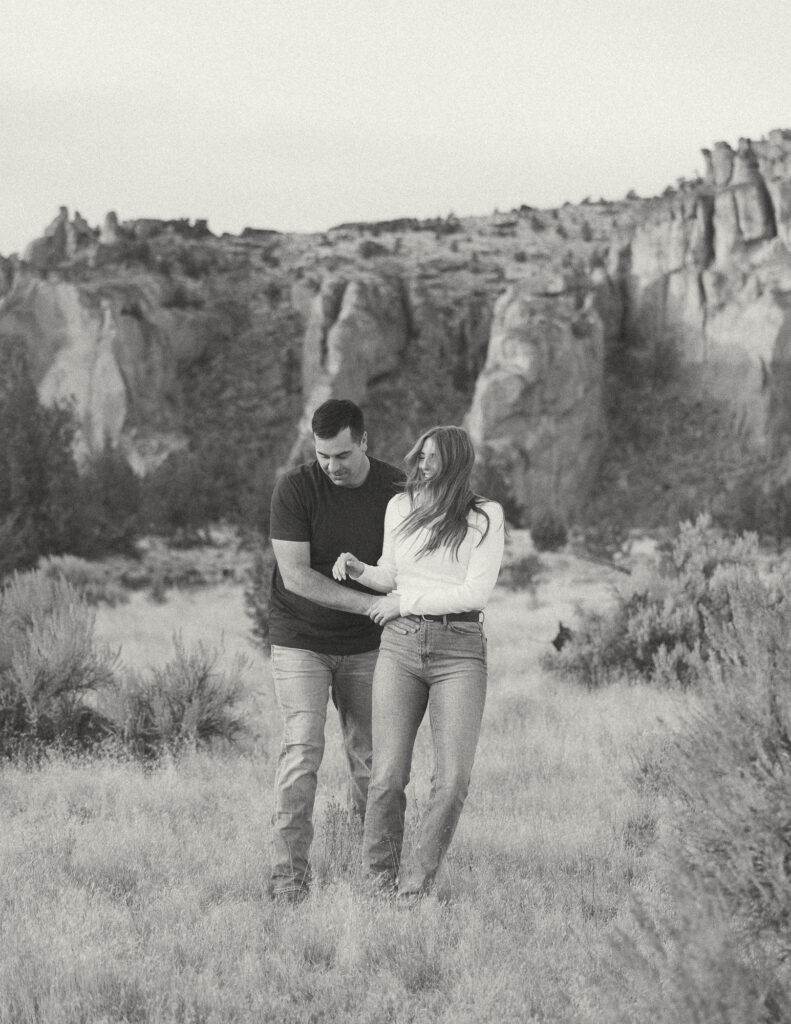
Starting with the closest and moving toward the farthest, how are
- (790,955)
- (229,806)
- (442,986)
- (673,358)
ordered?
(790,955) → (442,986) → (229,806) → (673,358)

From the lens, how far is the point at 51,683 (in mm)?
7438

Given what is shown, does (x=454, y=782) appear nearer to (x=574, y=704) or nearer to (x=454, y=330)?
(x=574, y=704)

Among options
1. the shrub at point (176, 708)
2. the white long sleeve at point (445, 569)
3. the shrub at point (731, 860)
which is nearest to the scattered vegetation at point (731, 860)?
the shrub at point (731, 860)

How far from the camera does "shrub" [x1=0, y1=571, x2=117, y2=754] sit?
7.17 meters

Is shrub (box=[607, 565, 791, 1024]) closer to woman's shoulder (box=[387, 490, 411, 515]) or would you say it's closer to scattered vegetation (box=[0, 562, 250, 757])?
woman's shoulder (box=[387, 490, 411, 515])

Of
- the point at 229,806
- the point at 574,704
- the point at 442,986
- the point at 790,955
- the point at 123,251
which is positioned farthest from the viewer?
the point at 123,251

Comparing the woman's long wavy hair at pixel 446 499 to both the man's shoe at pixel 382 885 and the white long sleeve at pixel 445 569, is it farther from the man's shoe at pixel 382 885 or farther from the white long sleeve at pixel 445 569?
the man's shoe at pixel 382 885

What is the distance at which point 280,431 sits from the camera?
5031 centimetres

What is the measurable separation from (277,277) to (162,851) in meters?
53.9

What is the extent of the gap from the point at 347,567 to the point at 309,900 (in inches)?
54.0

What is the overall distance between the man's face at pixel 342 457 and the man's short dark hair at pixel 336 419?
0.02m

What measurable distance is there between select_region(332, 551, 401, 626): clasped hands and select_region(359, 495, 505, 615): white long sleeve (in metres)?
0.04

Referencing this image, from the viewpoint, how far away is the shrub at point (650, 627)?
9.66 metres

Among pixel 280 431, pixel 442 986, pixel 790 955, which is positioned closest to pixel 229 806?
pixel 442 986
